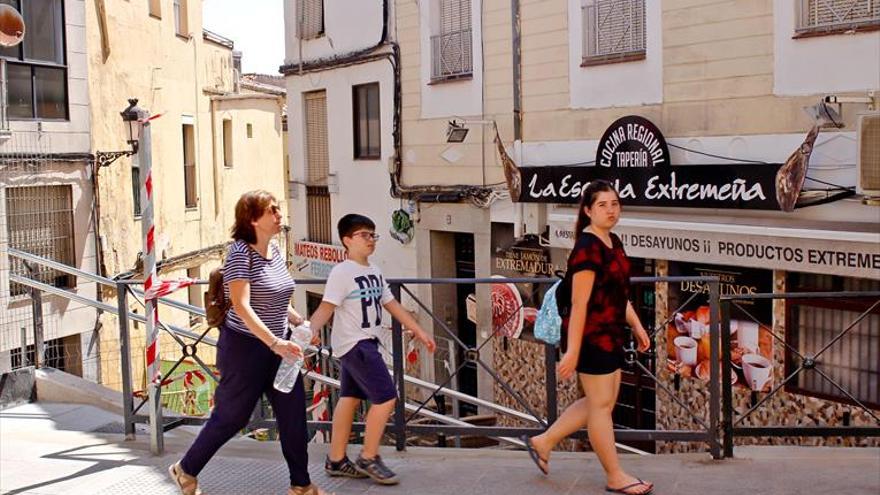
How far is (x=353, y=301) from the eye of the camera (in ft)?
20.4

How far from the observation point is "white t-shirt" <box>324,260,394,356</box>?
20.2 feet

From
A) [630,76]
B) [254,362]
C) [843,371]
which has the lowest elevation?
[843,371]

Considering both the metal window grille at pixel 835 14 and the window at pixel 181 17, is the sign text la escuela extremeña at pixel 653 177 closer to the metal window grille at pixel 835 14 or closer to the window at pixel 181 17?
the metal window grille at pixel 835 14

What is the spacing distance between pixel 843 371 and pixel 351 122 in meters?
10.6

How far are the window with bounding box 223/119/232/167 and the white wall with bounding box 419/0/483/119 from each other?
11.6m

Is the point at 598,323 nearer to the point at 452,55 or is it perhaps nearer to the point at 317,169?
the point at 452,55

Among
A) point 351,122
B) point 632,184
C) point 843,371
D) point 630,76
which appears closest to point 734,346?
point 843,371

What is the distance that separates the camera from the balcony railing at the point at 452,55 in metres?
16.6

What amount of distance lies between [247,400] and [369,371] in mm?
736

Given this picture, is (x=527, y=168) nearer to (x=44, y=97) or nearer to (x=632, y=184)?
(x=632, y=184)

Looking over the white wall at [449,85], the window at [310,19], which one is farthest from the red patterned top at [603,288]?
the window at [310,19]

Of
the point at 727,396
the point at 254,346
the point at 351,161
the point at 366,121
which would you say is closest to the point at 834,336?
the point at 727,396

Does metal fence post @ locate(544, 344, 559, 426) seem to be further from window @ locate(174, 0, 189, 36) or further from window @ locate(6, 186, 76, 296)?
window @ locate(174, 0, 189, 36)

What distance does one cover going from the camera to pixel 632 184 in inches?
529
